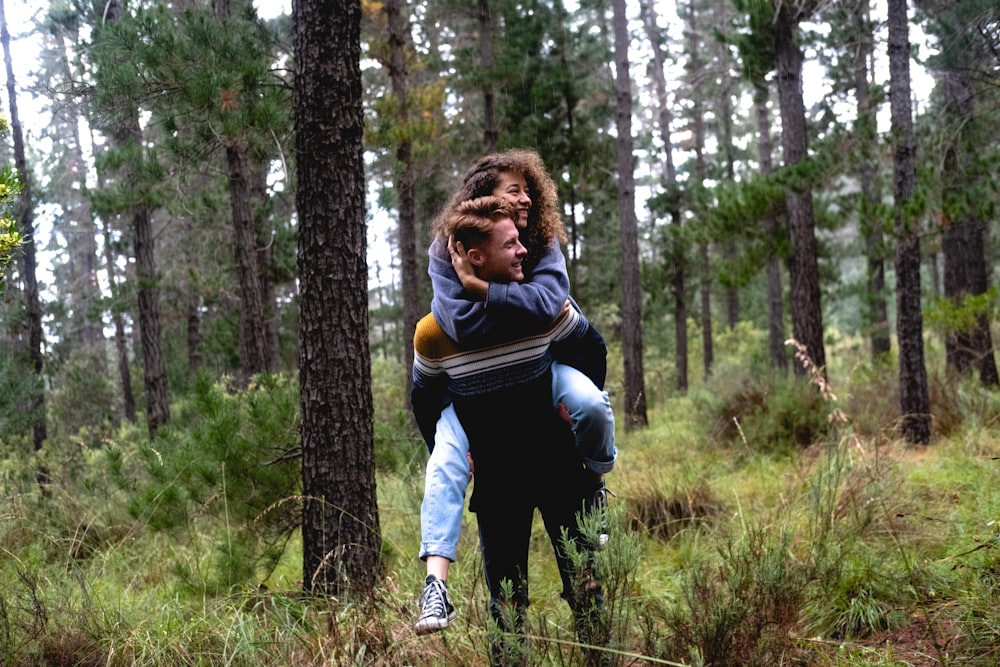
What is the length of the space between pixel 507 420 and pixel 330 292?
1599 millimetres

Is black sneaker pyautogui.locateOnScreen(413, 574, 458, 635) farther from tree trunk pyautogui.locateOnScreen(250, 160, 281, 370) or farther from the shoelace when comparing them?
tree trunk pyautogui.locateOnScreen(250, 160, 281, 370)

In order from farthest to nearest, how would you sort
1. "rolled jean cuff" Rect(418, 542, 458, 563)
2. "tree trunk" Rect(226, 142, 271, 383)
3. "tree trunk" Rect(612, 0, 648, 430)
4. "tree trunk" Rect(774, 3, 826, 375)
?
"tree trunk" Rect(612, 0, 648, 430) → "tree trunk" Rect(774, 3, 826, 375) → "tree trunk" Rect(226, 142, 271, 383) → "rolled jean cuff" Rect(418, 542, 458, 563)

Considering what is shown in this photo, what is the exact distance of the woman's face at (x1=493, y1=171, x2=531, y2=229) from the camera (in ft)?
8.52

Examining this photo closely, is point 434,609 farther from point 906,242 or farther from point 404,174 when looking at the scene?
point 404,174

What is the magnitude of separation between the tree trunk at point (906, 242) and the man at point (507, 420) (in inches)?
242

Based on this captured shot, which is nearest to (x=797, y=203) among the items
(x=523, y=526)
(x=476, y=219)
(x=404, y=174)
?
(x=404, y=174)

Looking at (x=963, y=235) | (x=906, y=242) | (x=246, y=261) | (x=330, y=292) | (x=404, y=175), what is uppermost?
(x=404, y=175)

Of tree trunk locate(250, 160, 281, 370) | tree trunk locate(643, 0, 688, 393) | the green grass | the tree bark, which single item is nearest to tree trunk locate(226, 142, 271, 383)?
tree trunk locate(250, 160, 281, 370)

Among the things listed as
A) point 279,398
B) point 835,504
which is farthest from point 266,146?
point 835,504

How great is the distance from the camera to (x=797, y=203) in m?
10.6

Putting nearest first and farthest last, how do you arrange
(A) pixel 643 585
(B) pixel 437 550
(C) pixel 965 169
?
(B) pixel 437 550, (A) pixel 643 585, (C) pixel 965 169

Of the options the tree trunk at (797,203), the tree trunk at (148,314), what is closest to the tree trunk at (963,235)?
the tree trunk at (797,203)

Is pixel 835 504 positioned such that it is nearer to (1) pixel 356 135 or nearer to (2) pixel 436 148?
(1) pixel 356 135

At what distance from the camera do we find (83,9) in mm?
8492
